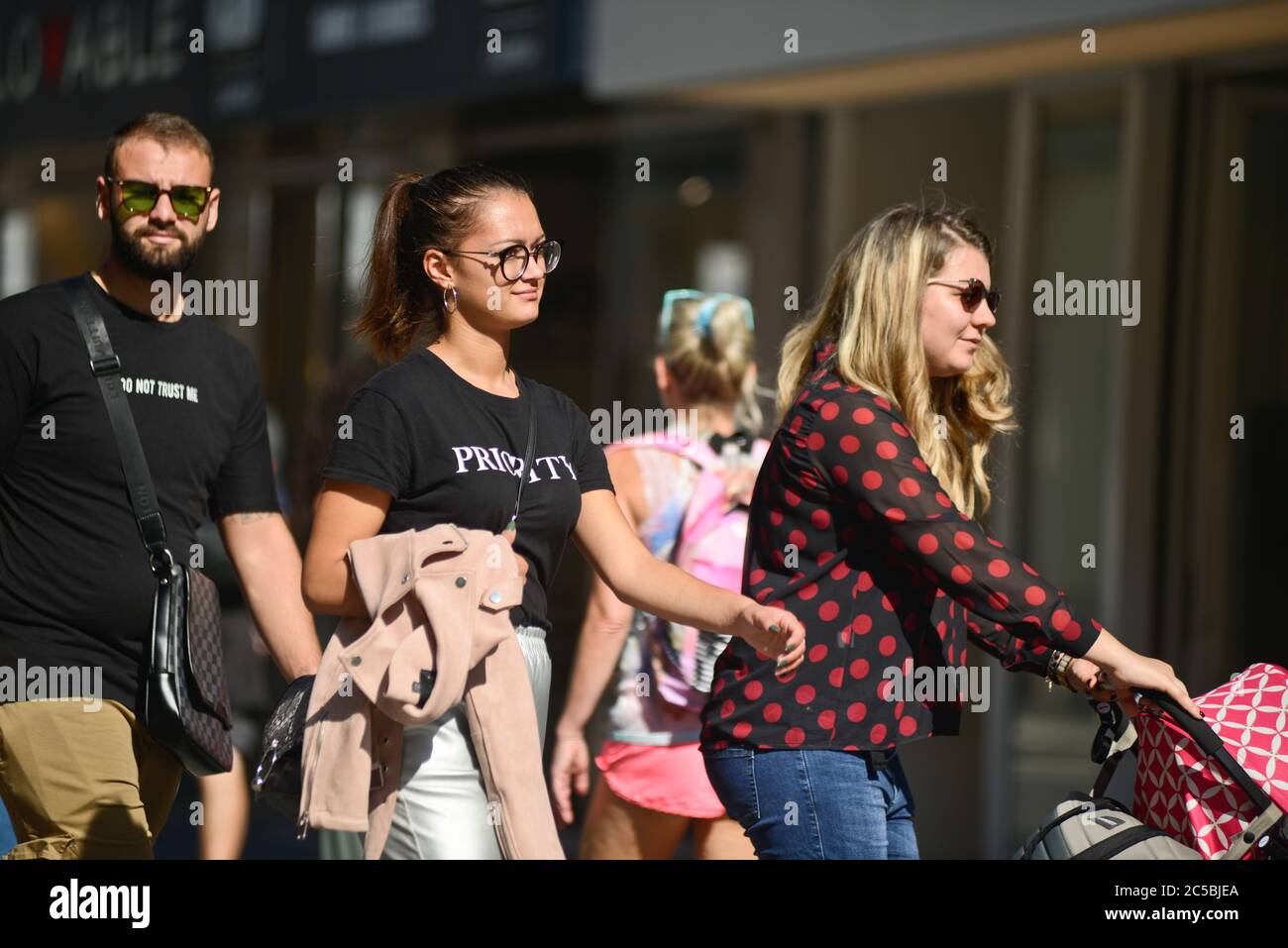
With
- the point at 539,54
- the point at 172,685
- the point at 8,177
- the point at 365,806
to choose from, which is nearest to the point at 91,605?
the point at 172,685

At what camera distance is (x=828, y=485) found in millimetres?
3385

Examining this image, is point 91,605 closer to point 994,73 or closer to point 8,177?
point 994,73

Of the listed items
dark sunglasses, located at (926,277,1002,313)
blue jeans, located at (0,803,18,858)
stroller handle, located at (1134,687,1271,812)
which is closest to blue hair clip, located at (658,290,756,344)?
dark sunglasses, located at (926,277,1002,313)

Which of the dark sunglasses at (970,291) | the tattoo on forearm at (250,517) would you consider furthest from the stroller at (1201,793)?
the tattoo on forearm at (250,517)

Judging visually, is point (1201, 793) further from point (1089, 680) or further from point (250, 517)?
point (250, 517)

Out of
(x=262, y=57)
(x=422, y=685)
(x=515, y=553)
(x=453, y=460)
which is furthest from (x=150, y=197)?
(x=262, y=57)

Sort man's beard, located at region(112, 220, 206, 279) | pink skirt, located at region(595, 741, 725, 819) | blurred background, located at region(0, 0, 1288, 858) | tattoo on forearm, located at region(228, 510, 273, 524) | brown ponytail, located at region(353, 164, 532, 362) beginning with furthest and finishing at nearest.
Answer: blurred background, located at region(0, 0, 1288, 858) < pink skirt, located at region(595, 741, 725, 819) < tattoo on forearm, located at region(228, 510, 273, 524) < man's beard, located at region(112, 220, 206, 279) < brown ponytail, located at region(353, 164, 532, 362)

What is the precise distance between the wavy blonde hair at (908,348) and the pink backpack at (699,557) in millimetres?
1057

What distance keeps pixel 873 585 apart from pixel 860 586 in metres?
0.03

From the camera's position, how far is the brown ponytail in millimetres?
3432

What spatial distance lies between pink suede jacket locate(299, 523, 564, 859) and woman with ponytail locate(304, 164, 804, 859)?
0.04 m

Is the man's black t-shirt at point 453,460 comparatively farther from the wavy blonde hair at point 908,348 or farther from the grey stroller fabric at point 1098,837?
the grey stroller fabric at point 1098,837

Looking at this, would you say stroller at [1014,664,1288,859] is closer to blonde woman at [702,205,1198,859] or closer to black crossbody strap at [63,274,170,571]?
blonde woman at [702,205,1198,859]
